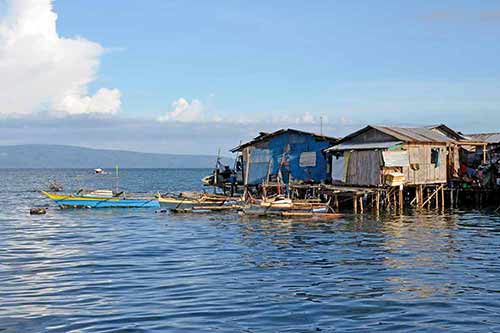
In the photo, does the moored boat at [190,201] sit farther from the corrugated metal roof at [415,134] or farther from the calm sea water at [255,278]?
the corrugated metal roof at [415,134]

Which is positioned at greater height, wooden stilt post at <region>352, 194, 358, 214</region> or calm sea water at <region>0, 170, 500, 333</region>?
wooden stilt post at <region>352, 194, 358, 214</region>

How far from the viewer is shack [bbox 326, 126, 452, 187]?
128ft

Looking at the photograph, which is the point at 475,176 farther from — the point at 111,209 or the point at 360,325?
the point at 360,325

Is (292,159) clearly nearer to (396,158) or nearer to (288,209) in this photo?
(288,209)

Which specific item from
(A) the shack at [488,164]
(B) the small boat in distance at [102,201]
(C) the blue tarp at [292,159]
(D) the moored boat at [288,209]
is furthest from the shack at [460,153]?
(B) the small boat in distance at [102,201]

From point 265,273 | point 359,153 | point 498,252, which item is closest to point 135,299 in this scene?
point 265,273

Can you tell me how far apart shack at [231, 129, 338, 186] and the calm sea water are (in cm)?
1019

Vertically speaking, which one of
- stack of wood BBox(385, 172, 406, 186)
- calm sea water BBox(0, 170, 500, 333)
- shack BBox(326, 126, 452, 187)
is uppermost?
shack BBox(326, 126, 452, 187)

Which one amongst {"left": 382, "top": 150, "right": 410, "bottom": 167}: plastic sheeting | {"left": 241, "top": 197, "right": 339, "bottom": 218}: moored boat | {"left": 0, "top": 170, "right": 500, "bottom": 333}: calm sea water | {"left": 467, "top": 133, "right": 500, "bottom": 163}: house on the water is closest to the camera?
{"left": 0, "top": 170, "right": 500, "bottom": 333}: calm sea water

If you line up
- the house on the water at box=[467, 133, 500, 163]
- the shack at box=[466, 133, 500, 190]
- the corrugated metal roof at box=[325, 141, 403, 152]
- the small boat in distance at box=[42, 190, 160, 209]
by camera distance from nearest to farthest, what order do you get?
the corrugated metal roof at box=[325, 141, 403, 152]
the shack at box=[466, 133, 500, 190]
the house on the water at box=[467, 133, 500, 163]
the small boat in distance at box=[42, 190, 160, 209]

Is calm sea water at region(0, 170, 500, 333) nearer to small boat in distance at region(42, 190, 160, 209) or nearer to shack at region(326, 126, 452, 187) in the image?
shack at region(326, 126, 452, 187)

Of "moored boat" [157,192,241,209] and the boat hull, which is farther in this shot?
the boat hull

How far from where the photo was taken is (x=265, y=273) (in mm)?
20250

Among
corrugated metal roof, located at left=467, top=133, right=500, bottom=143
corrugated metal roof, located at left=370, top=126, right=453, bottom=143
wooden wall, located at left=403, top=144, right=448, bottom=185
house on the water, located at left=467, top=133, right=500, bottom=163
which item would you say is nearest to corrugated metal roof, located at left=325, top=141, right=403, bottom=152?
corrugated metal roof, located at left=370, top=126, right=453, bottom=143
